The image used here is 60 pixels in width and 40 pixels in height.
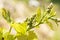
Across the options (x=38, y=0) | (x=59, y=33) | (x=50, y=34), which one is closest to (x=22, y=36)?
(x=50, y=34)

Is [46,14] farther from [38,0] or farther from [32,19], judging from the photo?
[38,0]

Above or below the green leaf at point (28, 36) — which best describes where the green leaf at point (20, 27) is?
above

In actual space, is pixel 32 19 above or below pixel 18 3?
above

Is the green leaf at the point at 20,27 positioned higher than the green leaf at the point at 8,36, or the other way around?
the green leaf at the point at 20,27

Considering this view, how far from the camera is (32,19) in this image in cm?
40

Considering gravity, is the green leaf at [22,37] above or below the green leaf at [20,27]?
below

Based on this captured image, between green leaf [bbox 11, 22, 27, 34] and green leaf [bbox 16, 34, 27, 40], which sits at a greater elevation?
green leaf [bbox 11, 22, 27, 34]

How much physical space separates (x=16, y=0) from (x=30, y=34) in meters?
3.19

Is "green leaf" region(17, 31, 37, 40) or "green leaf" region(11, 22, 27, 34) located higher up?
"green leaf" region(11, 22, 27, 34)

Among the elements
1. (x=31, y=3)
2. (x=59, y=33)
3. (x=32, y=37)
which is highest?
(x=32, y=37)

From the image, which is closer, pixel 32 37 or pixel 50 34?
pixel 32 37

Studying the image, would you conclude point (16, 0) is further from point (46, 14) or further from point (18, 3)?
point (46, 14)

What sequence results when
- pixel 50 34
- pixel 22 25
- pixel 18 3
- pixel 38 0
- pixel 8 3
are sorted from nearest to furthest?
pixel 22 25 < pixel 50 34 < pixel 8 3 < pixel 18 3 < pixel 38 0

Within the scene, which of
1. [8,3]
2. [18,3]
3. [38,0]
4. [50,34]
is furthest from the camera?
[38,0]
